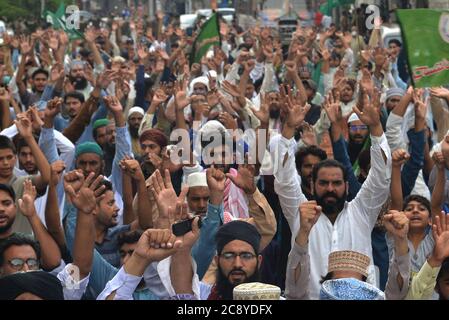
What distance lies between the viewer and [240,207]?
598 centimetres

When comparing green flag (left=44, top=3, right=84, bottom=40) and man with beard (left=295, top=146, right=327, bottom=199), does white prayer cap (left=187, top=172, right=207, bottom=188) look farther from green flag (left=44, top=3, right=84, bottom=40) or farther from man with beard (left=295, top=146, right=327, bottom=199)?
green flag (left=44, top=3, right=84, bottom=40)

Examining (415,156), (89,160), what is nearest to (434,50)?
(415,156)

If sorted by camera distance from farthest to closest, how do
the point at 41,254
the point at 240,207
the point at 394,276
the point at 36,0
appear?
the point at 36,0
the point at 240,207
the point at 41,254
the point at 394,276

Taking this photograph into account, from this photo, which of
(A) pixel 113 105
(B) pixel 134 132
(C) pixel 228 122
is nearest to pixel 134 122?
(B) pixel 134 132

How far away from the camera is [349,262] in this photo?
438cm

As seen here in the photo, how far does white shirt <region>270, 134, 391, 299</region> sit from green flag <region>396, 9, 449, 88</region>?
1606mm

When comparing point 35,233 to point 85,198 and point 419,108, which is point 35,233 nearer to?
point 85,198

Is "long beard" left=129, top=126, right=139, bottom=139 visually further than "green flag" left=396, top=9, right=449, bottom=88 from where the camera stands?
Yes

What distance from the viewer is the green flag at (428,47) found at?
269 inches

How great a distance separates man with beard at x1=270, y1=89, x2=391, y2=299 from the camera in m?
5.10

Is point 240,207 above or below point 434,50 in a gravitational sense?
below

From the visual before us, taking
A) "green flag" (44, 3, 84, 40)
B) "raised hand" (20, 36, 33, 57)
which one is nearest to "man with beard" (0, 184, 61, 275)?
"raised hand" (20, 36, 33, 57)
